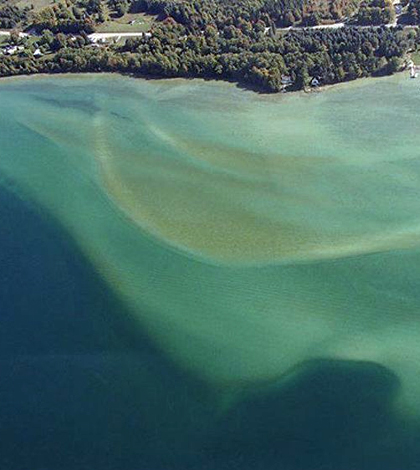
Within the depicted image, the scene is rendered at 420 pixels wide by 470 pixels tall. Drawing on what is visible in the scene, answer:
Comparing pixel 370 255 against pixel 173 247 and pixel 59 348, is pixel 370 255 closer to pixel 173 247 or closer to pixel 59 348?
pixel 173 247

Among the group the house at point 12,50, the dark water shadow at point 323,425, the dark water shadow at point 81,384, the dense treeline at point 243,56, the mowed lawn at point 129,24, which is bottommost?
the dark water shadow at point 323,425

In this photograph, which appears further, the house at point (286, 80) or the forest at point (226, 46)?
Answer: the house at point (286, 80)

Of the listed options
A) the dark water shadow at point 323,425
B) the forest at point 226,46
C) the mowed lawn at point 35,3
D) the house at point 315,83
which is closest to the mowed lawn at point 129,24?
the forest at point 226,46

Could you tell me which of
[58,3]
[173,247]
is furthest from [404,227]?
[58,3]

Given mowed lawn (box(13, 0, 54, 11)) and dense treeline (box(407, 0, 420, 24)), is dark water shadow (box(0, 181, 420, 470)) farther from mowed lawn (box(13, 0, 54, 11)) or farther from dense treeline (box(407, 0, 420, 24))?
mowed lawn (box(13, 0, 54, 11))

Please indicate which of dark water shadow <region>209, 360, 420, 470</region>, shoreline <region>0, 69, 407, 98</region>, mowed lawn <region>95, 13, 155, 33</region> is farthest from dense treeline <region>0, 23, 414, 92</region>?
dark water shadow <region>209, 360, 420, 470</region>

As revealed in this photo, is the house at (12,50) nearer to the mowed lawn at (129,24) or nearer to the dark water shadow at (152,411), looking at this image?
the mowed lawn at (129,24)

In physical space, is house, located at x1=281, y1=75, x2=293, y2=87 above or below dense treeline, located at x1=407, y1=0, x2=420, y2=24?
below

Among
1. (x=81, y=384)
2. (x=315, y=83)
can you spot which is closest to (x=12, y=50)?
(x=315, y=83)

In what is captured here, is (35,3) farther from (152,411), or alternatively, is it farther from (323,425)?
(323,425)
